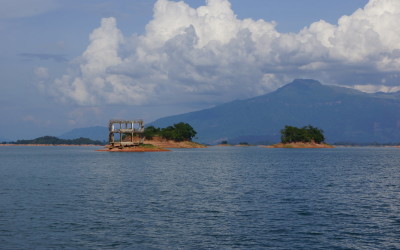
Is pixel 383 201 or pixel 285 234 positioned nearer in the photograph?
pixel 285 234

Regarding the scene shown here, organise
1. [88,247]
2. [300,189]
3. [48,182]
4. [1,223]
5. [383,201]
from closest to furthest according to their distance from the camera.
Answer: [88,247] < [1,223] < [383,201] < [300,189] < [48,182]

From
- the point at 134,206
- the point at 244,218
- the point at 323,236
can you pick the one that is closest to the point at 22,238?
the point at 134,206

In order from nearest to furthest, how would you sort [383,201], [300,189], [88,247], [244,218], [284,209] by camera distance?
1. [88,247]
2. [244,218]
3. [284,209]
4. [383,201]
5. [300,189]

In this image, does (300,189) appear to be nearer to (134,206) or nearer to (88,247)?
(134,206)

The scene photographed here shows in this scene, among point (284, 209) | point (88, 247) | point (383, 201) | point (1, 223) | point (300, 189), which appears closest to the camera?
point (88, 247)

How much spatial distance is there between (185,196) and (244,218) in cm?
1462

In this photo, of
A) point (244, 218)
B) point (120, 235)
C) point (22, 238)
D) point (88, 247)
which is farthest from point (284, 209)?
point (22, 238)

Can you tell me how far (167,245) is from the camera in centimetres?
3117

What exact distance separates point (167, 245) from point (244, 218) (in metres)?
11.0

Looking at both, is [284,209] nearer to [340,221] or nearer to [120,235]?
[340,221]

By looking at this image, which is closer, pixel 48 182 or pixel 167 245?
pixel 167 245

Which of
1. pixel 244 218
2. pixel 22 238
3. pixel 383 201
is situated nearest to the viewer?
pixel 22 238

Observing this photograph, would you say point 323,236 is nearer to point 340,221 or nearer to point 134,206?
point 340,221

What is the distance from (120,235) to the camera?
33844 mm
